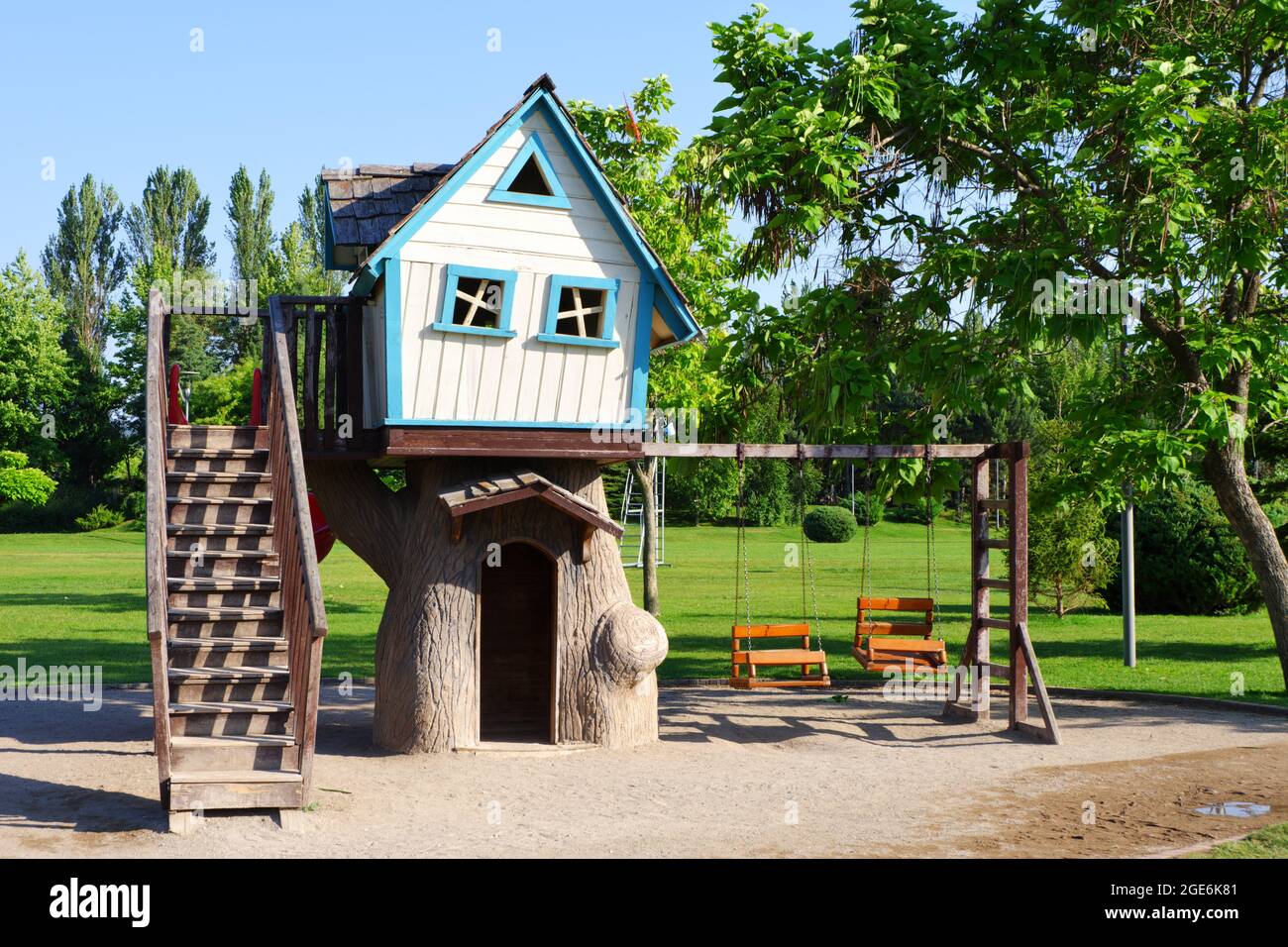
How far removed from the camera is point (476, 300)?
13.5 metres

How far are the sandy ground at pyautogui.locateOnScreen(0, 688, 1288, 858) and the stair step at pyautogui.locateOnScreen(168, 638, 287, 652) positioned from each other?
137cm

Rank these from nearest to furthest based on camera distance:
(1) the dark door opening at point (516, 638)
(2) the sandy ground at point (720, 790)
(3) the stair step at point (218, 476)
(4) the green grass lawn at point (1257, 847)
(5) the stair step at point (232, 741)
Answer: (4) the green grass lawn at point (1257, 847), (2) the sandy ground at point (720, 790), (5) the stair step at point (232, 741), (3) the stair step at point (218, 476), (1) the dark door opening at point (516, 638)

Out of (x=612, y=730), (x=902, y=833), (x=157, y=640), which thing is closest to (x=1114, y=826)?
(x=902, y=833)

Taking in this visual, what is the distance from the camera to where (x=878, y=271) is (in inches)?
666

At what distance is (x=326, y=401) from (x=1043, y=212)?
29.9 ft

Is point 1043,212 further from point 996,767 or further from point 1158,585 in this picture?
point 1158,585

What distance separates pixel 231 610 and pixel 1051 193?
37.0ft

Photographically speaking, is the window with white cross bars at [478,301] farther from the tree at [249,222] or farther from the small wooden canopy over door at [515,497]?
the tree at [249,222]

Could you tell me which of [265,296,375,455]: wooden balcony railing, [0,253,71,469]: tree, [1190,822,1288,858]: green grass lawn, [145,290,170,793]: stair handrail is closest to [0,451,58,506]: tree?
[0,253,71,469]: tree

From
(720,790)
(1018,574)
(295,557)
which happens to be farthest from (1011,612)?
(295,557)

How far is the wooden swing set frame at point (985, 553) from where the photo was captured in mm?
14969

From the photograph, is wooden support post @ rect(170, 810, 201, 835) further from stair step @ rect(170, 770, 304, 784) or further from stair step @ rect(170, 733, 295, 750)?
stair step @ rect(170, 733, 295, 750)

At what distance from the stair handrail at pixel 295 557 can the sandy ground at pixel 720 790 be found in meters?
0.98

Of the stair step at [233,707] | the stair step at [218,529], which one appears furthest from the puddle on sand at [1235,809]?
the stair step at [218,529]
